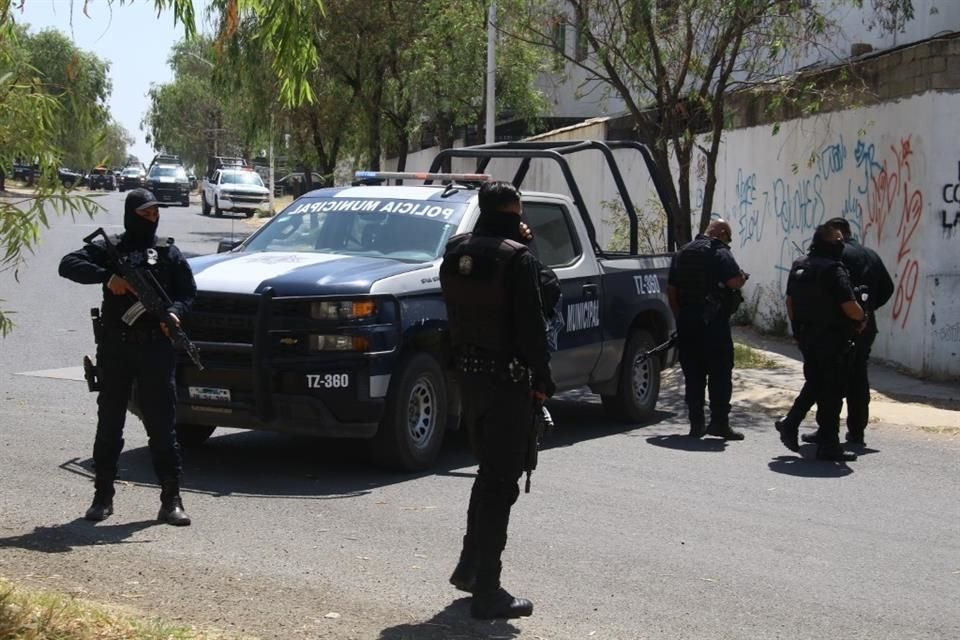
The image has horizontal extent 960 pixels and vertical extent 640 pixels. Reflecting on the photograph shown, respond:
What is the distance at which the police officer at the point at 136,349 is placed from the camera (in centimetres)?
706

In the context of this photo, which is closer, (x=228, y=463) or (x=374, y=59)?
(x=228, y=463)

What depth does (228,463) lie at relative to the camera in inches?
361

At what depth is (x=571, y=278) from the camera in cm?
1035

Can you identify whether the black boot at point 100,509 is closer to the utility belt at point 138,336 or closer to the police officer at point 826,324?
the utility belt at point 138,336

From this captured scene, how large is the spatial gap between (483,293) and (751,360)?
9839mm

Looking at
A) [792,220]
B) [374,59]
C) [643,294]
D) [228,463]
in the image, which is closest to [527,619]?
[228,463]

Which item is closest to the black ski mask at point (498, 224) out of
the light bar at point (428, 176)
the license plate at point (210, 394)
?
the license plate at point (210, 394)

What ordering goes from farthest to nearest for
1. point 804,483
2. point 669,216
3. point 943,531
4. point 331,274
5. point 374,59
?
point 374,59, point 669,216, point 804,483, point 331,274, point 943,531

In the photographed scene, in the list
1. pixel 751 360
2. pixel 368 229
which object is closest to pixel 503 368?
pixel 368 229

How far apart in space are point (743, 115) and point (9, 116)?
14.1m

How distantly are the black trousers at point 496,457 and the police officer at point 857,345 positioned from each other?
4991 mm

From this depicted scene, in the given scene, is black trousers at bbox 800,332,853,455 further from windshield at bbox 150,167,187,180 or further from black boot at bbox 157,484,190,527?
windshield at bbox 150,167,187,180

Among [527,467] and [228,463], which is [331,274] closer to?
[228,463]

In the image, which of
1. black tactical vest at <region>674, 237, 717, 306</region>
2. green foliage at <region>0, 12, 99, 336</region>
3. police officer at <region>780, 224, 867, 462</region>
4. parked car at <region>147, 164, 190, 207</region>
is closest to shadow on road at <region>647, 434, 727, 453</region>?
police officer at <region>780, 224, 867, 462</region>
